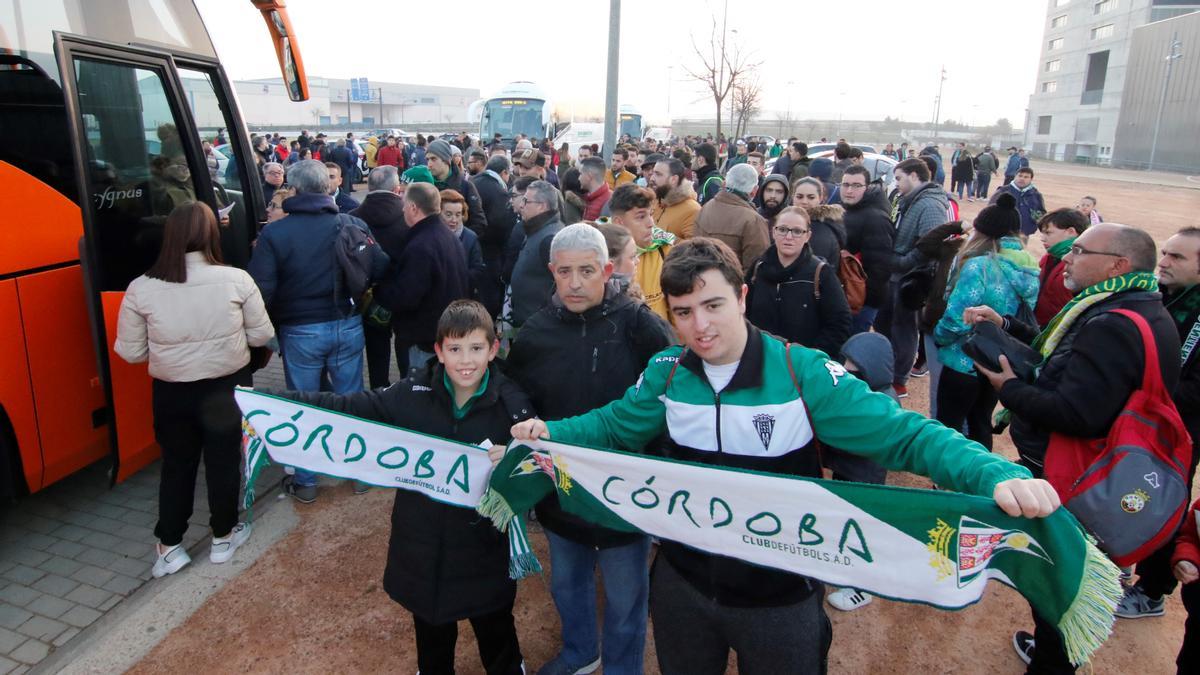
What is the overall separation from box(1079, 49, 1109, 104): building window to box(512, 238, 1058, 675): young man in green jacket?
249 ft

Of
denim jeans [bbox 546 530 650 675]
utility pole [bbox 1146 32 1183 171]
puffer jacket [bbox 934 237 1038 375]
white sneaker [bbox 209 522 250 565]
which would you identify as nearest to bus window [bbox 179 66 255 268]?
white sneaker [bbox 209 522 250 565]

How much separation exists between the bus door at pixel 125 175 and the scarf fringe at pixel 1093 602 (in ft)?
14.6

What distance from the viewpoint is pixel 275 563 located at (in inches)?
164

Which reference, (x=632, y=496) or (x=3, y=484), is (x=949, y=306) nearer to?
(x=632, y=496)

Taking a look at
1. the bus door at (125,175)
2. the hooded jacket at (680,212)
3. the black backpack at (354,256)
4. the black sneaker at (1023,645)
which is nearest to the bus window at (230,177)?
the bus door at (125,175)

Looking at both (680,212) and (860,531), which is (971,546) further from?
(680,212)

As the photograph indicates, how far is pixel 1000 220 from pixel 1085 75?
75.0 m

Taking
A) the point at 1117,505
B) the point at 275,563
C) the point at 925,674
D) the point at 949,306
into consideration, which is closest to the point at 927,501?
the point at 1117,505

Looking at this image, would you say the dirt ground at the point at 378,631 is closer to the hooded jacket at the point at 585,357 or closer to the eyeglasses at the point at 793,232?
the hooded jacket at the point at 585,357

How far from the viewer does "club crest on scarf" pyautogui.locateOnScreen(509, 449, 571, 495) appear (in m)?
2.60

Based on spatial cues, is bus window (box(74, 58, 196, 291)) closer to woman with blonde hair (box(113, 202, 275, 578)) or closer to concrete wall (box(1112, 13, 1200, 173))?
woman with blonde hair (box(113, 202, 275, 578))

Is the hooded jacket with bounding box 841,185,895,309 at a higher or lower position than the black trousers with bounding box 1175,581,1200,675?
higher

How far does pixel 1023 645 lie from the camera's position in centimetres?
355

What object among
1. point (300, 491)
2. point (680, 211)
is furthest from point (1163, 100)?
point (300, 491)
